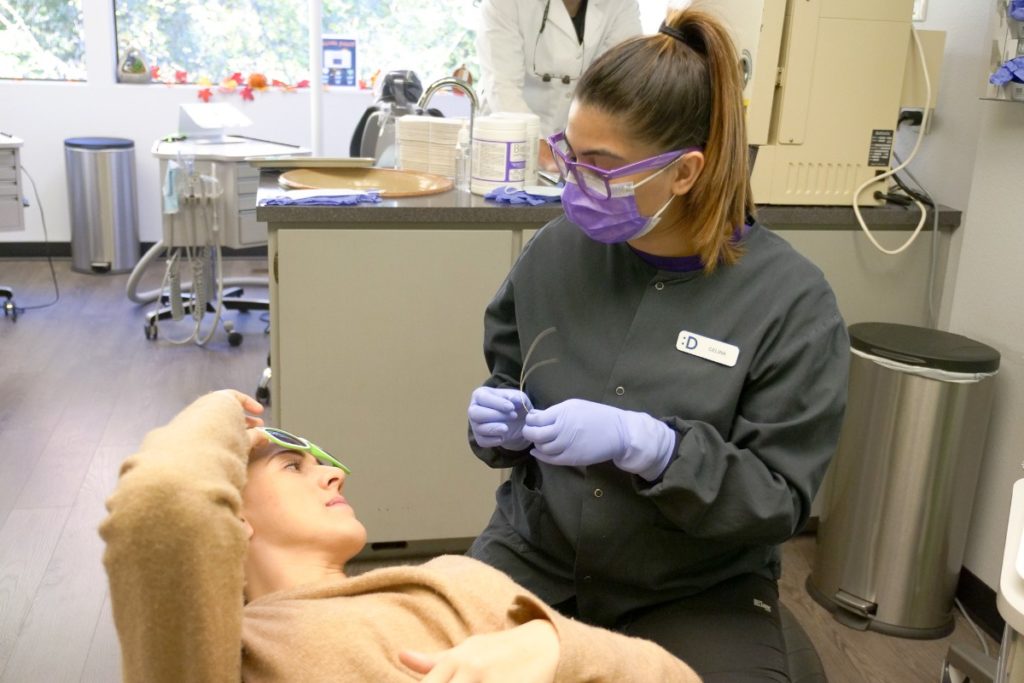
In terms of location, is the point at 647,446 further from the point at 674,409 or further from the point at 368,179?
the point at 368,179

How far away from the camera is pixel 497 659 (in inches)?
37.5

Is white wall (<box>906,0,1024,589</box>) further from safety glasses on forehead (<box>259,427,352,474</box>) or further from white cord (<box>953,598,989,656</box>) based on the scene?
safety glasses on forehead (<box>259,427,352,474</box>)

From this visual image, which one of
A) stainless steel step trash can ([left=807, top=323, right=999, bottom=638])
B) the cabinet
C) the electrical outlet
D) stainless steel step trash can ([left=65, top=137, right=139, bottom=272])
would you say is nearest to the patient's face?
stainless steel step trash can ([left=807, top=323, right=999, bottom=638])

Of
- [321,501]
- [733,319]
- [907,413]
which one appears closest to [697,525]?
[733,319]

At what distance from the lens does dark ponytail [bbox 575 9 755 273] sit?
1300 mm

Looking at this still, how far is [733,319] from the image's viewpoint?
1.33 m

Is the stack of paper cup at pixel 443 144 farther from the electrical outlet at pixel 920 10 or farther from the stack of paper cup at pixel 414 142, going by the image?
the electrical outlet at pixel 920 10

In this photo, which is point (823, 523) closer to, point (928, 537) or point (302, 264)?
point (928, 537)

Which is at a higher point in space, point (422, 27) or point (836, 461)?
point (422, 27)

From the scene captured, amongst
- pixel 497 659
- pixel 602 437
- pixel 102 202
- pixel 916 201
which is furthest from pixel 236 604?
pixel 102 202

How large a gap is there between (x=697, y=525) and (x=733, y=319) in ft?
0.91

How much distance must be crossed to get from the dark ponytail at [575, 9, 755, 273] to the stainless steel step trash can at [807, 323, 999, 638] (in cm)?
109

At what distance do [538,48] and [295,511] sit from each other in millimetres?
2358

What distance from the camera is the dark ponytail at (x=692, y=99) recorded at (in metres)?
1.30
